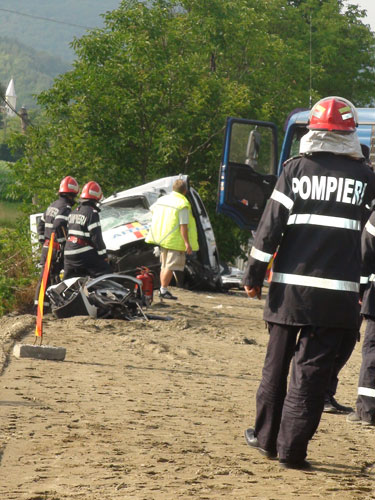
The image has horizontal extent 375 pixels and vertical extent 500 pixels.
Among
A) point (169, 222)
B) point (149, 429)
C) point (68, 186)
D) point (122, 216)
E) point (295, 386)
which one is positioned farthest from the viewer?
point (122, 216)

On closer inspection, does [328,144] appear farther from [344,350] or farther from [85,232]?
[85,232]

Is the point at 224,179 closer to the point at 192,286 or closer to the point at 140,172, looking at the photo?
the point at 192,286

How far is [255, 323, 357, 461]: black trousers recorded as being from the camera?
16.3ft

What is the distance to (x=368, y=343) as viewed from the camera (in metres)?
6.77

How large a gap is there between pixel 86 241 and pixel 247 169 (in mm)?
5038

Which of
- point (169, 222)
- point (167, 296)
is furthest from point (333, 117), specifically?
point (167, 296)

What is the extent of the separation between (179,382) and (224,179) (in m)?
9.21

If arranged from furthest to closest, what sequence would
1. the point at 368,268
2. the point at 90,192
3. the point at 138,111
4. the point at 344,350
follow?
the point at 138,111 < the point at 90,192 < the point at 368,268 < the point at 344,350

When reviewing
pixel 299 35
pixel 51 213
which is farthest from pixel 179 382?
pixel 299 35

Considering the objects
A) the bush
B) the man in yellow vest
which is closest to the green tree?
the bush

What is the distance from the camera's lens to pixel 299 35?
136 ft

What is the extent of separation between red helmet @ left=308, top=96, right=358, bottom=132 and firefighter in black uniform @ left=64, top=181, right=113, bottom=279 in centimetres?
721

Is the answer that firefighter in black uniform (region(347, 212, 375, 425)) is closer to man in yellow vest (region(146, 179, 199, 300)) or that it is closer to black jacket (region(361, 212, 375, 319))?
black jacket (region(361, 212, 375, 319))

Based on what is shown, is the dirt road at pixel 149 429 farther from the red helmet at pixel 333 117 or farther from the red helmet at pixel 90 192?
the red helmet at pixel 90 192
